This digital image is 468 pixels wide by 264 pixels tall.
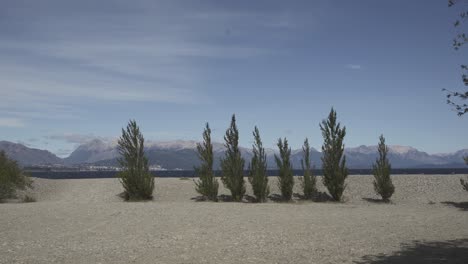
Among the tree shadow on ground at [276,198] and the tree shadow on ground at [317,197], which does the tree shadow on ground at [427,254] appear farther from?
the tree shadow on ground at [276,198]

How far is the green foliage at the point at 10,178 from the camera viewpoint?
30.5m

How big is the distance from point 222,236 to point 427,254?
249 inches

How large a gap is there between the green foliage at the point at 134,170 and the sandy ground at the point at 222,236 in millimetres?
6472

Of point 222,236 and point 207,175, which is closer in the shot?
point 222,236

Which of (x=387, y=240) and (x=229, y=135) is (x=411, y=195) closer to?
(x=229, y=135)

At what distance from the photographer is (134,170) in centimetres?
3000

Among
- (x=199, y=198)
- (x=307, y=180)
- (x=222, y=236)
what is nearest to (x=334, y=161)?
(x=307, y=180)

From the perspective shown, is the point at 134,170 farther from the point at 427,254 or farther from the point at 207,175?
the point at 427,254

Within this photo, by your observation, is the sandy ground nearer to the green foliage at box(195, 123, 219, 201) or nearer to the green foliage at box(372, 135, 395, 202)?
the green foliage at box(195, 123, 219, 201)

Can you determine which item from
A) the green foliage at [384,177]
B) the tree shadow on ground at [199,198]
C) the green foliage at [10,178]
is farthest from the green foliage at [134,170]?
the green foliage at [384,177]

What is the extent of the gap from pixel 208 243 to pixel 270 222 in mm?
5247

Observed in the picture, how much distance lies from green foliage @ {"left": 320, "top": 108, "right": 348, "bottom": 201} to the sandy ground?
9.25 m

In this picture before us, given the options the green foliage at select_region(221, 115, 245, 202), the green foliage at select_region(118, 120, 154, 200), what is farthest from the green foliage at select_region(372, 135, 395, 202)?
the green foliage at select_region(118, 120, 154, 200)

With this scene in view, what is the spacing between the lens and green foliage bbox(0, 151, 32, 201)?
100ft
